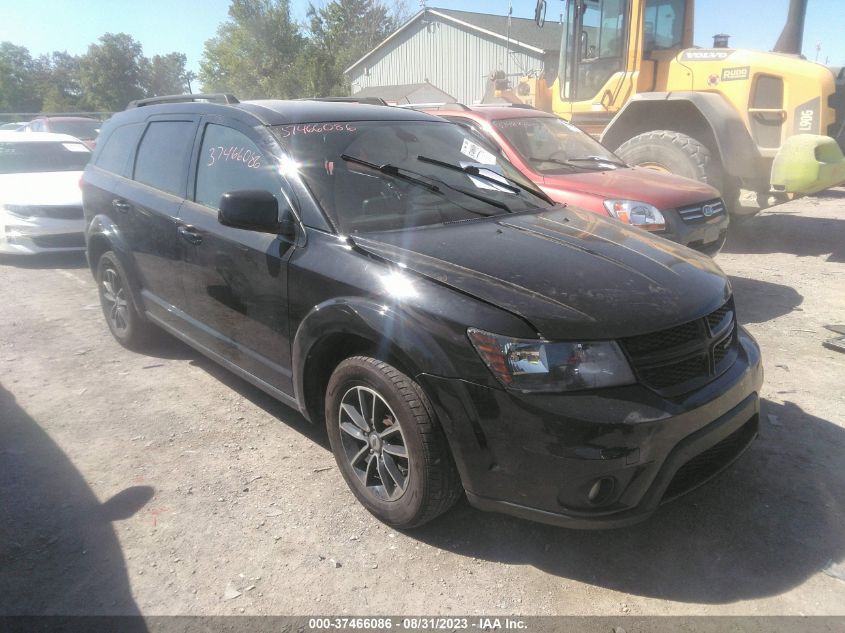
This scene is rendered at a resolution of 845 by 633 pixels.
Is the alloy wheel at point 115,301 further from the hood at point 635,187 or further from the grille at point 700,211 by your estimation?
the grille at point 700,211

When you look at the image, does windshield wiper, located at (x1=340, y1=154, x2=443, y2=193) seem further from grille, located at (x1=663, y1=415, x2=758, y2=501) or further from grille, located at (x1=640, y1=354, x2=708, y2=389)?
grille, located at (x1=663, y1=415, x2=758, y2=501)

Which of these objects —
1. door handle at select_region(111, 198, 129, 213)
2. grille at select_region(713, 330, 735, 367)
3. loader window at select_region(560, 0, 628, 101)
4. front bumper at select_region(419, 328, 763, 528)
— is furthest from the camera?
loader window at select_region(560, 0, 628, 101)

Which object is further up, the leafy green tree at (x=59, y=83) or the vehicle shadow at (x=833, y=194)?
the leafy green tree at (x=59, y=83)

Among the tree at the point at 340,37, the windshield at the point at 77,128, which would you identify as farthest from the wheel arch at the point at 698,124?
the tree at the point at 340,37

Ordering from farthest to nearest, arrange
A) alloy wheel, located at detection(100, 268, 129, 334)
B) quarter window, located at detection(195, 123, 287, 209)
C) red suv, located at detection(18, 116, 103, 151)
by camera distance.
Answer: red suv, located at detection(18, 116, 103, 151), alloy wheel, located at detection(100, 268, 129, 334), quarter window, located at detection(195, 123, 287, 209)

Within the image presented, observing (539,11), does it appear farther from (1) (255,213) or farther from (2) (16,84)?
(2) (16,84)

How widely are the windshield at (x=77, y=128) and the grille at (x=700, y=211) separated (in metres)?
15.7

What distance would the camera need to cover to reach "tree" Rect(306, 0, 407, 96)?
38156 millimetres

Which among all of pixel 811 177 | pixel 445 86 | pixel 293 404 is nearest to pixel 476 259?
pixel 293 404

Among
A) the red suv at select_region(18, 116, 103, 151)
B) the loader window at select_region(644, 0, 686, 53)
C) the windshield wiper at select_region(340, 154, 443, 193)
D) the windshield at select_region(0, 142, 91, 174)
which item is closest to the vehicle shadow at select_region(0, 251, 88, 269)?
the windshield at select_region(0, 142, 91, 174)

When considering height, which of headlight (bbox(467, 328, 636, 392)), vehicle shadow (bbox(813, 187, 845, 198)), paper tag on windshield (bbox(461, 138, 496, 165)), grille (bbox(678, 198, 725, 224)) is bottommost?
vehicle shadow (bbox(813, 187, 845, 198))

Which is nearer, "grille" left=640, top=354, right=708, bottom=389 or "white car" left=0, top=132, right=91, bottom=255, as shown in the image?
"grille" left=640, top=354, right=708, bottom=389

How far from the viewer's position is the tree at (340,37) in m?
38.2

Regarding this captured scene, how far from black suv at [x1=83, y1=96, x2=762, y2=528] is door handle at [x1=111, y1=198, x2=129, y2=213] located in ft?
1.14
